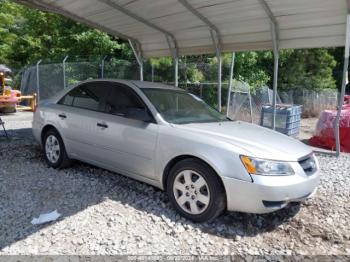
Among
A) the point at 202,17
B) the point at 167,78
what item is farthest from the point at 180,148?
the point at 167,78

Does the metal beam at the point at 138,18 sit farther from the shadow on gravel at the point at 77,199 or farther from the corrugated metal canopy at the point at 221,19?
the shadow on gravel at the point at 77,199

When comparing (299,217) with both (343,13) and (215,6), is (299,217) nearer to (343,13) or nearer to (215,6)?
(343,13)

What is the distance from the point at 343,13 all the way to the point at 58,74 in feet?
41.2

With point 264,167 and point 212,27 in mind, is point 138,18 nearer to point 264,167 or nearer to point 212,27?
point 212,27

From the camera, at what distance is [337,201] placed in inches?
201

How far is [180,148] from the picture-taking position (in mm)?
4383

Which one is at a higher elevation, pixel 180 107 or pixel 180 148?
pixel 180 107

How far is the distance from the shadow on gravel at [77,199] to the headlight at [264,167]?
2.47ft

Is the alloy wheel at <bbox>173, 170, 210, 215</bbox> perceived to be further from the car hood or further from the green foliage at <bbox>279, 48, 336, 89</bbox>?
the green foliage at <bbox>279, 48, 336, 89</bbox>

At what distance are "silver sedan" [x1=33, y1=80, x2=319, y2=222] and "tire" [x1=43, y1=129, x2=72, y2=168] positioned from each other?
0.02m

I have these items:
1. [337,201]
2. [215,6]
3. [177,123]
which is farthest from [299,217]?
[215,6]

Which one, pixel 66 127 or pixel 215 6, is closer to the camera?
pixel 66 127

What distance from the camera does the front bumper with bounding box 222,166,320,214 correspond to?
12.7 feet

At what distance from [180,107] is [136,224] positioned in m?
1.87
